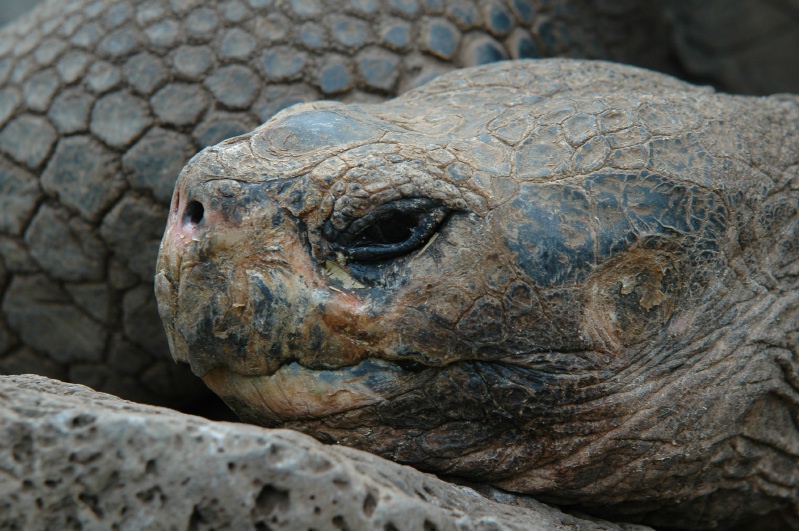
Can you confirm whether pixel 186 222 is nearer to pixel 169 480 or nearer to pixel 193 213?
pixel 193 213

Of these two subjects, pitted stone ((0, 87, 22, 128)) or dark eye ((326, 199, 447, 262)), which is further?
pitted stone ((0, 87, 22, 128))

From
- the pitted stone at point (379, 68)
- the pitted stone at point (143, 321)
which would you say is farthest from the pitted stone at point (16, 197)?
the pitted stone at point (379, 68)

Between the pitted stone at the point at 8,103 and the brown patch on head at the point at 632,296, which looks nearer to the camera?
the brown patch on head at the point at 632,296

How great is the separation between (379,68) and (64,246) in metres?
1.06

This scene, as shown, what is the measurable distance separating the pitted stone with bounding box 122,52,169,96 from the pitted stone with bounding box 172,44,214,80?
45 millimetres

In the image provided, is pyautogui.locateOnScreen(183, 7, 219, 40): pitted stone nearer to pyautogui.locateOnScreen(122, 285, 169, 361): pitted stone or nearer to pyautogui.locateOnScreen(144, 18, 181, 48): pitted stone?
pyautogui.locateOnScreen(144, 18, 181, 48): pitted stone

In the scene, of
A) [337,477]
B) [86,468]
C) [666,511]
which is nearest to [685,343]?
[666,511]

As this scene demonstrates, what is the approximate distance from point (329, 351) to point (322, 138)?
1.32 feet

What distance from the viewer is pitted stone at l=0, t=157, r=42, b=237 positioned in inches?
112

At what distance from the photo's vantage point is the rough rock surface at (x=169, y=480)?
1.35 meters

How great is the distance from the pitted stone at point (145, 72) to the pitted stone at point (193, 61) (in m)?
0.04

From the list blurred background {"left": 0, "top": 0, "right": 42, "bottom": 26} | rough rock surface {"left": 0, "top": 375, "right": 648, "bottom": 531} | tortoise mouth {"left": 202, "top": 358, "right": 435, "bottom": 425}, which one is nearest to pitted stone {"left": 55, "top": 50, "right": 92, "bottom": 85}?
tortoise mouth {"left": 202, "top": 358, "right": 435, "bottom": 425}

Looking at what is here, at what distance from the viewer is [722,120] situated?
1984mm

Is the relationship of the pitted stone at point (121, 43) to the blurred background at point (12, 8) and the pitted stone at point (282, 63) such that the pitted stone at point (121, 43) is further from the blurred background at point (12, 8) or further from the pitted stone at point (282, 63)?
the blurred background at point (12, 8)
